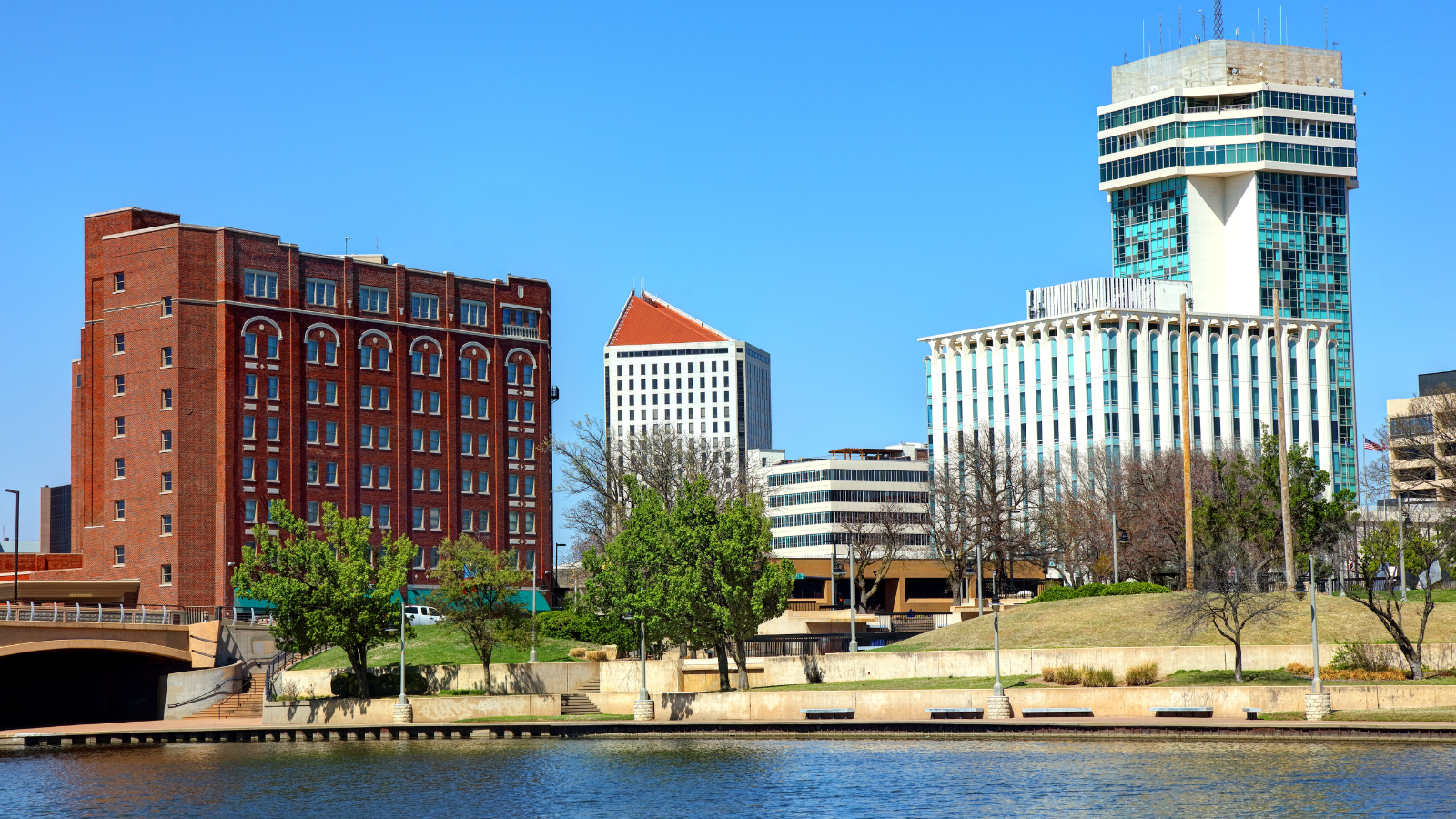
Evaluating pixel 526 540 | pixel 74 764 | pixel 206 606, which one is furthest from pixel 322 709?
pixel 526 540

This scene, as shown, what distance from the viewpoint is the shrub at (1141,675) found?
→ 6569cm

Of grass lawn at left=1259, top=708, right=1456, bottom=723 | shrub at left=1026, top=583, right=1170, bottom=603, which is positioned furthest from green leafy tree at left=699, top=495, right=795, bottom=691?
grass lawn at left=1259, top=708, right=1456, bottom=723

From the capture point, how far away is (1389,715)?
184ft

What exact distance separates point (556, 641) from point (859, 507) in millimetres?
105245

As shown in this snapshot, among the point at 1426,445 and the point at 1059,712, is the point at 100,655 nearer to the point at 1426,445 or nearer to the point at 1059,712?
the point at 1059,712

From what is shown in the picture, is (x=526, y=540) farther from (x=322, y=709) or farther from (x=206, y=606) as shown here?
(x=322, y=709)

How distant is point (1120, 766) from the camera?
50625 mm

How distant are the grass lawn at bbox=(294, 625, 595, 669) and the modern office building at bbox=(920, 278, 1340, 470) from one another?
82.0 m

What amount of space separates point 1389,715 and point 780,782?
2085 cm

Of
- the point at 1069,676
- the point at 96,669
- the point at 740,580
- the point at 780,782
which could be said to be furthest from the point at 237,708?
the point at 780,782

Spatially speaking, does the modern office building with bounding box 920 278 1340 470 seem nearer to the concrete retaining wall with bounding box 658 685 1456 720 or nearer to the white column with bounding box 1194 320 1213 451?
the white column with bounding box 1194 320 1213 451

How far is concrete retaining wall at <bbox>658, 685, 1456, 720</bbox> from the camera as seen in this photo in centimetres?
5697

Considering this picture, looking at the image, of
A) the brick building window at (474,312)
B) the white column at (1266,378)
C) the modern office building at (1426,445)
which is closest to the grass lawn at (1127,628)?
the modern office building at (1426,445)

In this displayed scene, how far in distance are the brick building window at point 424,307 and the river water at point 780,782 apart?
2280 inches
